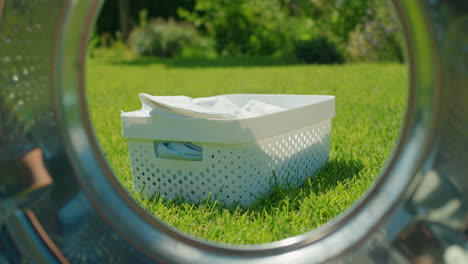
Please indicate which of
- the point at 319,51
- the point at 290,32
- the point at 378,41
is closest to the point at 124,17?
the point at 290,32

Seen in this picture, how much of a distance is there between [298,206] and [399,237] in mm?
807

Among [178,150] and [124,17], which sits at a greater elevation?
[124,17]

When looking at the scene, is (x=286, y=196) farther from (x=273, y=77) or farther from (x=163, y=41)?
(x=163, y=41)

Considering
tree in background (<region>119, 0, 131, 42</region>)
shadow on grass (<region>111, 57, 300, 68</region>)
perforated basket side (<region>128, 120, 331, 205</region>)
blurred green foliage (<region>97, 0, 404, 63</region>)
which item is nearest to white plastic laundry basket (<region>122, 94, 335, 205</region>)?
perforated basket side (<region>128, 120, 331, 205</region>)

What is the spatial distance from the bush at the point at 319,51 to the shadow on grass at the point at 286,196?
4952 millimetres

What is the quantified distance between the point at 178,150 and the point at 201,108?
0.57 feet

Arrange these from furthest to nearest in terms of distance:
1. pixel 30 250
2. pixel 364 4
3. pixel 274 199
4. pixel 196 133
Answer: pixel 364 4 → pixel 274 199 → pixel 196 133 → pixel 30 250

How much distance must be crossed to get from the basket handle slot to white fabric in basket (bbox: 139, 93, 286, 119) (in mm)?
123

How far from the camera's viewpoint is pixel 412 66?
770 mm

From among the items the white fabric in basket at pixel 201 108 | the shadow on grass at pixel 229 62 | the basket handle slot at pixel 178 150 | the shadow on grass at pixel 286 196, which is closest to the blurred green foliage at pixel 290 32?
the shadow on grass at pixel 229 62

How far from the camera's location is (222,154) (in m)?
1.53

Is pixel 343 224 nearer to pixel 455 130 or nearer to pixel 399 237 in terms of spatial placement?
pixel 399 237

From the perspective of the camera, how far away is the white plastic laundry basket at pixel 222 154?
1505 mm

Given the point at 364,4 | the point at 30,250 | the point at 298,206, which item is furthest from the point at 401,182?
the point at 364,4
